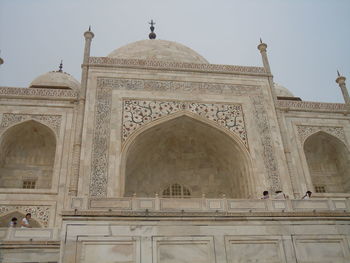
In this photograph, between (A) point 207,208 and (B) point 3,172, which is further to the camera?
(B) point 3,172

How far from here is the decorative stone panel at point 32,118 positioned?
1154 cm

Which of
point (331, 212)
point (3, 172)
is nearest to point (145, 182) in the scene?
point (3, 172)

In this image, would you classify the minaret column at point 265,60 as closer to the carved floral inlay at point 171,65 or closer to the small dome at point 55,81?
the carved floral inlay at point 171,65

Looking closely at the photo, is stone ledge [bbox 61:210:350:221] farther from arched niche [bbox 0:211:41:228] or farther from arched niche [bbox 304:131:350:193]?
arched niche [bbox 304:131:350:193]

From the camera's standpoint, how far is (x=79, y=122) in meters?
11.4

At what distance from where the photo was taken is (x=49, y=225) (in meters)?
10.3

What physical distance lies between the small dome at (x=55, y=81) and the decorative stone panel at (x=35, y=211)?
217 inches

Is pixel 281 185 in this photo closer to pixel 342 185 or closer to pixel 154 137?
pixel 342 185

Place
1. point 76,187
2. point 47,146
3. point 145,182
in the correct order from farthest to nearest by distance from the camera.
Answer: point 145,182 → point 47,146 → point 76,187

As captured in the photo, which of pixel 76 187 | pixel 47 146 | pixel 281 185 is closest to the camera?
pixel 76 187

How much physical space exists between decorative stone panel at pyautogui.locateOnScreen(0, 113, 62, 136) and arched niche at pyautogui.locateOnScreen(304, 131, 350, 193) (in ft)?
26.2

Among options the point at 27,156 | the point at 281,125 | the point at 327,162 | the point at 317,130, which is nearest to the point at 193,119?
the point at 281,125

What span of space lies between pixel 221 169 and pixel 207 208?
5.08 meters

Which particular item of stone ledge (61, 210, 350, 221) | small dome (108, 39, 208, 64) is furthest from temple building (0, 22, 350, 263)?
small dome (108, 39, 208, 64)
